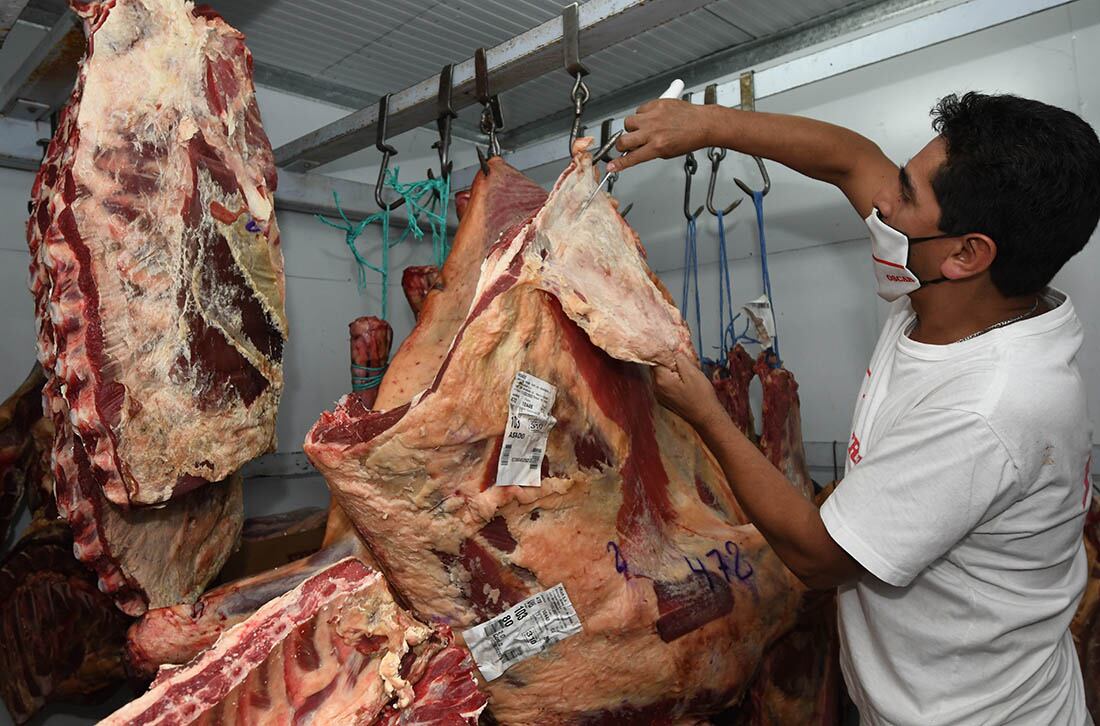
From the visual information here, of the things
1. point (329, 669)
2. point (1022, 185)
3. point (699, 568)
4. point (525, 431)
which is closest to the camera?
point (329, 669)

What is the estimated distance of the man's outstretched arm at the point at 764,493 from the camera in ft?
4.67

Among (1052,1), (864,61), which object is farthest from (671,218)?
(1052,1)

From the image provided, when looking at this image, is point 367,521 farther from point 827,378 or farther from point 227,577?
point 827,378

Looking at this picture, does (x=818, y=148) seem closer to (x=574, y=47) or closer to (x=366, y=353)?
(x=574, y=47)

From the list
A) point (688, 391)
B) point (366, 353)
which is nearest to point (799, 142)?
point (688, 391)

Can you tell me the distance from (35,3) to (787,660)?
2903 mm

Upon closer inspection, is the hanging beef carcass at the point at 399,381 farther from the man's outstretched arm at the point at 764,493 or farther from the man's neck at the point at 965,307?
the man's neck at the point at 965,307

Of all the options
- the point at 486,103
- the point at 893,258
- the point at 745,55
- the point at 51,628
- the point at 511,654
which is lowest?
the point at 51,628

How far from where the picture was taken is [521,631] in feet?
4.95

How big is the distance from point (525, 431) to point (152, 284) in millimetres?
745

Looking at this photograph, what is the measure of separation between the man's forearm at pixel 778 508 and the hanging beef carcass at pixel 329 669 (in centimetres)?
59

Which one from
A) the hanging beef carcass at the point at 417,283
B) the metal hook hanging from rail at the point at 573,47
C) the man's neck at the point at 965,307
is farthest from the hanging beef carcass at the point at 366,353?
the man's neck at the point at 965,307

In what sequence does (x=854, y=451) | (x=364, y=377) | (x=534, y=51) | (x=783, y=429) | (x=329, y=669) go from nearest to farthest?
(x=329, y=669), (x=854, y=451), (x=534, y=51), (x=364, y=377), (x=783, y=429)

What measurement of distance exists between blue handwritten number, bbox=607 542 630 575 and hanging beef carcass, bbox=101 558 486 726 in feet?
1.43
